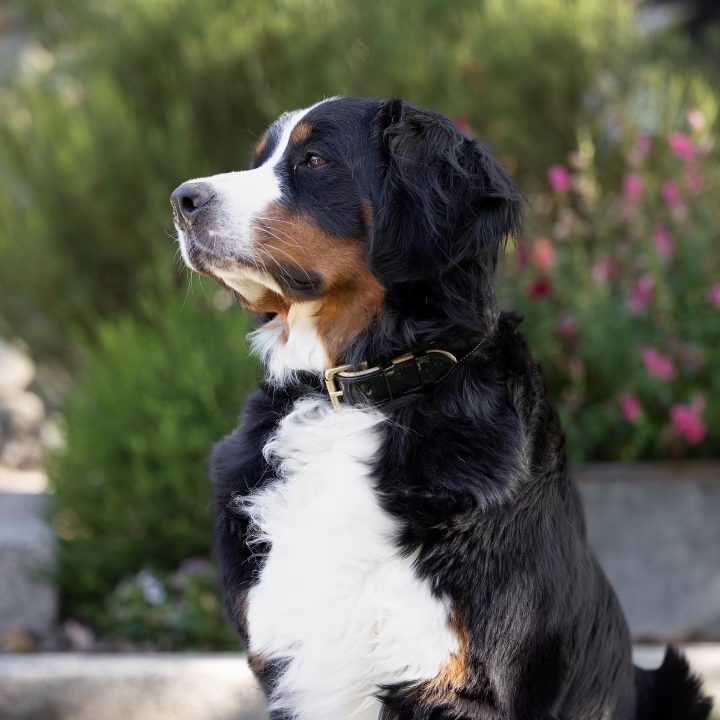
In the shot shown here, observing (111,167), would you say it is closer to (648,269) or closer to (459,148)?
(648,269)

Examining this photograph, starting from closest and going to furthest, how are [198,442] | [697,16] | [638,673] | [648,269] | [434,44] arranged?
1. [638,673]
2. [198,442]
3. [648,269]
4. [434,44]
5. [697,16]

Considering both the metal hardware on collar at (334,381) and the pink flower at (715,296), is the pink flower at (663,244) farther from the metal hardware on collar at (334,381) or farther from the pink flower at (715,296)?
the metal hardware on collar at (334,381)

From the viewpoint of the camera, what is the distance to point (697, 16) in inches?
376

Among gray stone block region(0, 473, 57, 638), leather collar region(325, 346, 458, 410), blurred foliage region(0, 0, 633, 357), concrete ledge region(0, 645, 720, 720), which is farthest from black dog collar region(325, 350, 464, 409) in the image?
blurred foliage region(0, 0, 633, 357)

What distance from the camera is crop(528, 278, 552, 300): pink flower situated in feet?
14.4

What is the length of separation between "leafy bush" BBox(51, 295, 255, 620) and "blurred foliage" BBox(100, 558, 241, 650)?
0.50 feet

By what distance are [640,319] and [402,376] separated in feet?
7.82

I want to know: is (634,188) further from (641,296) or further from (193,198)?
(193,198)

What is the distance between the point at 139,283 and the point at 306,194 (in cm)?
360

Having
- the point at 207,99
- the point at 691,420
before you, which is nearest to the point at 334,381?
the point at 691,420

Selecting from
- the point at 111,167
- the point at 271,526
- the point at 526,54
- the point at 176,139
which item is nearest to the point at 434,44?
the point at 526,54

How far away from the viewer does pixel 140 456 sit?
13.7 ft

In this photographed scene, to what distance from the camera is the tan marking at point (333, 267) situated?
2.32 m

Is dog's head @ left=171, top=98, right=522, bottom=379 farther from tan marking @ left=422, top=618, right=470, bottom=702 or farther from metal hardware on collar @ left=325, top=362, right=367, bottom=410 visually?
tan marking @ left=422, top=618, right=470, bottom=702
